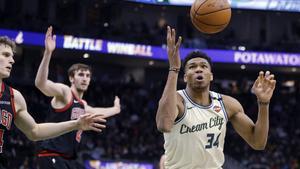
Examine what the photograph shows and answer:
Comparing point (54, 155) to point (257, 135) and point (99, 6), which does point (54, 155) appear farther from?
point (99, 6)

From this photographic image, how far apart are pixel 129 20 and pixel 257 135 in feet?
76.1

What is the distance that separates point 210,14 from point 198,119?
1546 mm

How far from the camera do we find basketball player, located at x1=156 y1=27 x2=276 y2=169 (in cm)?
391

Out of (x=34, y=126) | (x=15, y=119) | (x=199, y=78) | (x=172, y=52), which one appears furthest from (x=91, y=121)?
(x=199, y=78)

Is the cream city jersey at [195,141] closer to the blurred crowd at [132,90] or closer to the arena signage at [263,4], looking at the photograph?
the blurred crowd at [132,90]

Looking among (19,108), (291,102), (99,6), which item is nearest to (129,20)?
(99,6)

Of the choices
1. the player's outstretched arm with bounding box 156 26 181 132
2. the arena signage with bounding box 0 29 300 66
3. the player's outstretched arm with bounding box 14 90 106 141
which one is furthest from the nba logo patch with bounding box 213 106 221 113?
the arena signage with bounding box 0 29 300 66

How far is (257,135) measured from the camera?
14.3 feet

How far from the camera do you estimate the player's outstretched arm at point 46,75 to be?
4.79 meters

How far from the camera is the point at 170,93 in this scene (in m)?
3.84

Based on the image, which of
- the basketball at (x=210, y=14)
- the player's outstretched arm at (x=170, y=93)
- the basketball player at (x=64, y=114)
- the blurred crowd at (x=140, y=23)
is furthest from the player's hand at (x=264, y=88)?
the blurred crowd at (x=140, y=23)

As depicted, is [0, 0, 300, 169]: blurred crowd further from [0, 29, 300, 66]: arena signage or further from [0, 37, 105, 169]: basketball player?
[0, 37, 105, 169]: basketball player

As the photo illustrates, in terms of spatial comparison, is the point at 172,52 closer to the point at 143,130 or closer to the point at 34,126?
the point at 34,126

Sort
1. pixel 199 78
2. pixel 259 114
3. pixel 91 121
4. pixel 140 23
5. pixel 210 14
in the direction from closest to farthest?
pixel 91 121 → pixel 199 78 → pixel 259 114 → pixel 210 14 → pixel 140 23
